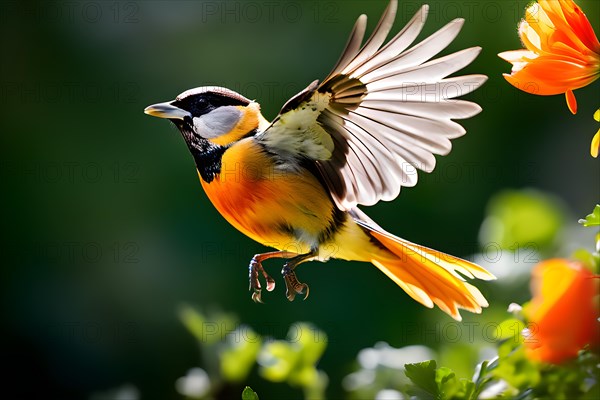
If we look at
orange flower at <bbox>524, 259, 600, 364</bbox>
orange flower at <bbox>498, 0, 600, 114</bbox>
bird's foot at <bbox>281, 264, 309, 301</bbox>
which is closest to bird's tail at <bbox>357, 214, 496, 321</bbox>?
bird's foot at <bbox>281, 264, 309, 301</bbox>

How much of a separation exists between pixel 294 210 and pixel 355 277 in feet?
3.75

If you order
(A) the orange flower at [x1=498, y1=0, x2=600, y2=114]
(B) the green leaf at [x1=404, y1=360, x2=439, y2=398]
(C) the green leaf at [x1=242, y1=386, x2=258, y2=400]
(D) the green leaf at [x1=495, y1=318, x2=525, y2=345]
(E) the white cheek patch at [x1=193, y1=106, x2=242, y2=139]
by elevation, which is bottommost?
(C) the green leaf at [x1=242, y1=386, x2=258, y2=400]

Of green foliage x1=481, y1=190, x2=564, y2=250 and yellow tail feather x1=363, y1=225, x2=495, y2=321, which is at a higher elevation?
green foliage x1=481, y1=190, x2=564, y2=250

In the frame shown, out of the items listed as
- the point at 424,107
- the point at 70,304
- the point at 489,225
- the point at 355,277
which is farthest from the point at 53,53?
the point at 424,107

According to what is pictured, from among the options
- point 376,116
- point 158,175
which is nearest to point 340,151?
point 376,116

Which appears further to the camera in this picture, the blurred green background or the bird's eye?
the blurred green background

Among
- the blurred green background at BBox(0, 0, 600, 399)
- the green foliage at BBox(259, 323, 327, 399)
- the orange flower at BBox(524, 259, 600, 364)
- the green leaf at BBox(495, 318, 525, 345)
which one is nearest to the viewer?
the orange flower at BBox(524, 259, 600, 364)

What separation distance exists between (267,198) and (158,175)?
1453mm

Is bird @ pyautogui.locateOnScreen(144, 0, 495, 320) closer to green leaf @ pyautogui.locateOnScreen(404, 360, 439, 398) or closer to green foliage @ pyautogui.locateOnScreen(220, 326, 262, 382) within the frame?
green foliage @ pyautogui.locateOnScreen(220, 326, 262, 382)

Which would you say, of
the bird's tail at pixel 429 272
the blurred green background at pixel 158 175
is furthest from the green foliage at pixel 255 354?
the blurred green background at pixel 158 175

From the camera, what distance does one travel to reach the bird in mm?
724

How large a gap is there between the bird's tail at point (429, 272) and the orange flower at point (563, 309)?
36cm

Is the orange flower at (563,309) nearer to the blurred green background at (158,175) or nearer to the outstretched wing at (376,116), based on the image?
the outstretched wing at (376,116)

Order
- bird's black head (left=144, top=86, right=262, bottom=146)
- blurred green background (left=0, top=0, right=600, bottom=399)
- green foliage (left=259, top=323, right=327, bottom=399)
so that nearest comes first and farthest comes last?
green foliage (left=259, top=323, right=327, bottom=399)
bird's black head (left=144, top=86, right=262, bottom=146)
blurred green background (left=0, top=0, right=600, bottom=399)
